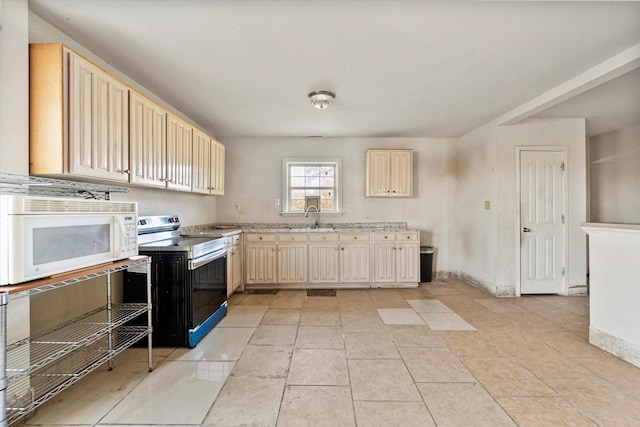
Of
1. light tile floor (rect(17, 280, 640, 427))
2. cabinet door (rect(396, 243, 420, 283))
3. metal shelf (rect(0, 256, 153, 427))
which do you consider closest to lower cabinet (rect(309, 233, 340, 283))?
cabinet door (rect(396, 243, 420, 283))

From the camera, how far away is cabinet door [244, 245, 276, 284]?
4.20 meters

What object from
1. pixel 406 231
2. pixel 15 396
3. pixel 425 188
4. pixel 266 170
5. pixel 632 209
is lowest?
pixel 15 396

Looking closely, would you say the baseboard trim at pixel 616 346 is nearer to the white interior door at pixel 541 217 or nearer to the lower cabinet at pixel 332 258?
the white interior door at pixel 541 217

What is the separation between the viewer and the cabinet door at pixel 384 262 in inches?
169

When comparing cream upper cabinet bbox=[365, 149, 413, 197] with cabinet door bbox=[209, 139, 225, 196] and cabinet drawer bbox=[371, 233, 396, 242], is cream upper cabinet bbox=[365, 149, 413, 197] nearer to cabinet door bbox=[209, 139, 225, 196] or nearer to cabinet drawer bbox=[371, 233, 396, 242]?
cabinet drawer bbox=[371, 233, 396, 242]

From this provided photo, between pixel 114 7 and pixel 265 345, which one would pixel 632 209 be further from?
pixel 114 7

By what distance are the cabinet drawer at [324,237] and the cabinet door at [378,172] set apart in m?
0.96

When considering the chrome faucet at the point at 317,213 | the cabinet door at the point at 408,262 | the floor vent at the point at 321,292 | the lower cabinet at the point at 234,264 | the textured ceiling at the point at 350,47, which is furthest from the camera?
the chrome faucet at the point at 317,213

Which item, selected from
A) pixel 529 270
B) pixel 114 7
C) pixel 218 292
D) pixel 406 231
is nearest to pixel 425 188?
pixel 406 231

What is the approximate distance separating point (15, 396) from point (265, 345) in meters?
1.51

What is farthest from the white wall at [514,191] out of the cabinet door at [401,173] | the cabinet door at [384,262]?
the cabinet door at [384,262]

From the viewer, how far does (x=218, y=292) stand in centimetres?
298

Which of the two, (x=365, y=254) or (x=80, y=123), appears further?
(x=365, y=254)

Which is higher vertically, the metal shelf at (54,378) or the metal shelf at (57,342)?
the metal shelf at (57,342)
